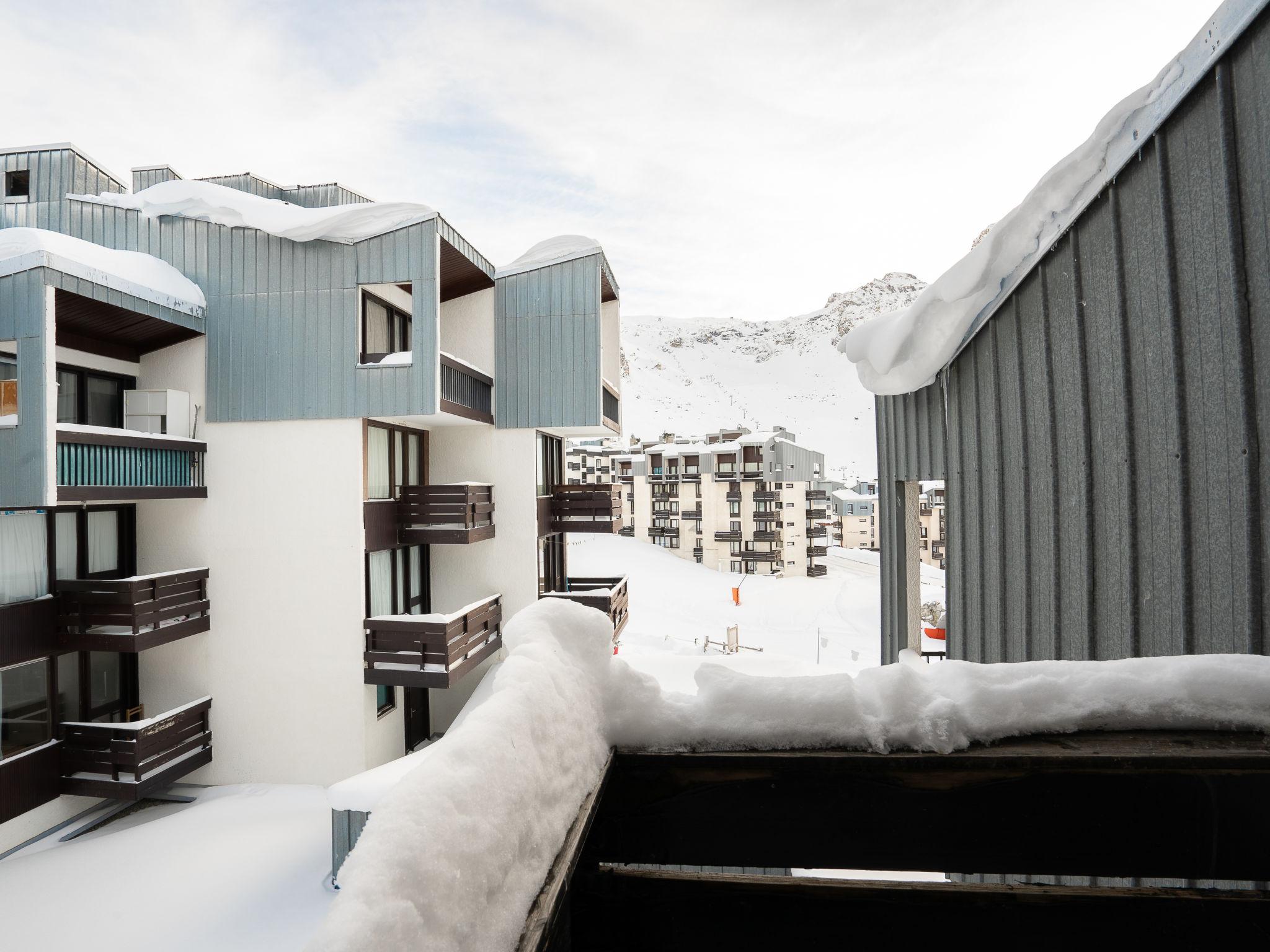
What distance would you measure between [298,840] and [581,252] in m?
11.5

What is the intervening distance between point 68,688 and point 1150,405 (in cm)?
1381

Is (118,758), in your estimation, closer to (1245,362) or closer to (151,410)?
(151,410)

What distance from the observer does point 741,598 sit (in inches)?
1441

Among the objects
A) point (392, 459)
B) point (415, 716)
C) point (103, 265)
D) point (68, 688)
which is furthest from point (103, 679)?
point (103, 265)

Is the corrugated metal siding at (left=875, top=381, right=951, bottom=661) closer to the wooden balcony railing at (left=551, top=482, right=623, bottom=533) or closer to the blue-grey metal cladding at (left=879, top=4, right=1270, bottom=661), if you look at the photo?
the blue-grey metal cladding at (left=879, top=4, right=1270, bottom=661)

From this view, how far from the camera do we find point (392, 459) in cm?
1164

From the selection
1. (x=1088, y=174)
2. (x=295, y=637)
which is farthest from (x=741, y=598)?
(x=1088, y=174)

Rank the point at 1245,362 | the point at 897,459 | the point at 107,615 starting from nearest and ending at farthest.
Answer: the point at 1245,362
the point at 897,459
the point at 107,615

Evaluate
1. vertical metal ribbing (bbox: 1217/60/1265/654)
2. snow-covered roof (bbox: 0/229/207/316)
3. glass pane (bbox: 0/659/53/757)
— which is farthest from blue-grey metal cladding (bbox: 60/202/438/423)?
vertical metal ribbing (bbox: 1217/60/1265/654)

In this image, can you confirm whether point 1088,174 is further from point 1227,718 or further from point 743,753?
point 743,753

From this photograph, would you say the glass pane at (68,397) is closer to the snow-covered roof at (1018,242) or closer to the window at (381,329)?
the window at (381,329)

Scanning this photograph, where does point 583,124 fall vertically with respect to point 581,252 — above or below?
above

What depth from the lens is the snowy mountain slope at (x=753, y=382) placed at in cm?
11450

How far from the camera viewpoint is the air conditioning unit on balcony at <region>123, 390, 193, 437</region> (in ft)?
33.2
